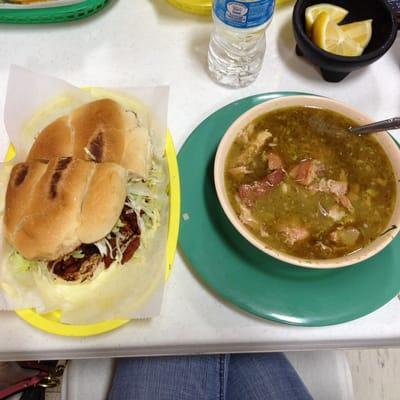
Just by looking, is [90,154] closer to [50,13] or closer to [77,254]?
[77,254]

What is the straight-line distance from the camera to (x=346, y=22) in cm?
102

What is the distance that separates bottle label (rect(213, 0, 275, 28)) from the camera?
806 mm

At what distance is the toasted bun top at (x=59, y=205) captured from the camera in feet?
2.43

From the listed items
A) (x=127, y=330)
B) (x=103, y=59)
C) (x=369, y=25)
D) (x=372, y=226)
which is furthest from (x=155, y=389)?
(x=369, y=25)

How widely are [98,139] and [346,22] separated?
0.64 metres

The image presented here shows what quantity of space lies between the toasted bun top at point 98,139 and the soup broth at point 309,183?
0.18 m

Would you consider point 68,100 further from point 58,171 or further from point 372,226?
point 372,226

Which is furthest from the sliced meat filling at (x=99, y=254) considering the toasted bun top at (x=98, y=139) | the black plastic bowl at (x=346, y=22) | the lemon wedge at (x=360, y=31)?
the lemon wedge at (x=360, y=31)

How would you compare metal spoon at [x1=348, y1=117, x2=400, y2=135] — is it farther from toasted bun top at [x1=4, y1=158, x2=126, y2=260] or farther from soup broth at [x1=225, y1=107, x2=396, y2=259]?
toasted bun top at [x1=4, y1=158, x2=126, y2=260]

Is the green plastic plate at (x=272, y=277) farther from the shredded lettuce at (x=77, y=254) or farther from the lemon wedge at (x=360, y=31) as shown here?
the lemon wedge at (x=360, y=31)

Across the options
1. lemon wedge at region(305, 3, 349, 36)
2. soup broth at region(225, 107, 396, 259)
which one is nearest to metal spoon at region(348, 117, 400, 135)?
soup broth at region(225, 107, 396, 259)

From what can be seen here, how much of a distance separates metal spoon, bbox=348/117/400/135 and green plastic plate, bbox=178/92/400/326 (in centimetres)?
21

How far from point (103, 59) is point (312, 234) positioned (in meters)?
0.65

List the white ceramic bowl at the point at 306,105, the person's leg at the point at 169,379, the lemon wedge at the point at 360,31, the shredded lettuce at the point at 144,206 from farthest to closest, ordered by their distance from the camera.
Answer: the person's leg at the point at 169,379
the lemon wedge at the point at 360,31
the shredded lettuce at the point at 144,206
the white ceramic bowl at the point at 306,105
